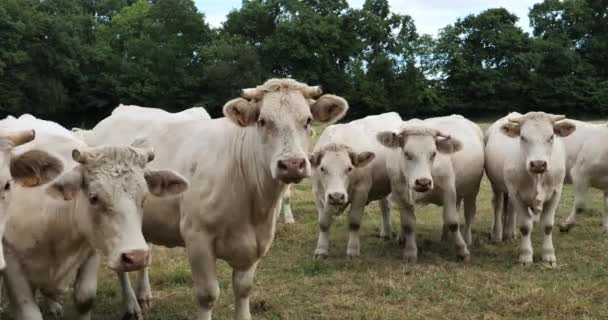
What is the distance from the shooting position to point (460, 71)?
2212 inches

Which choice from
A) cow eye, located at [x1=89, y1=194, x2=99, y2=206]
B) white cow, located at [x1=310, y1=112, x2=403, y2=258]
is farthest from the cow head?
cow eye, located at [x1=89, y1=194, x2=99, y2=206]

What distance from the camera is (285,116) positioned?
4.69m

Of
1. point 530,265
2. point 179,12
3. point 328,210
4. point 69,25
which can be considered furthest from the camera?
point 179,12

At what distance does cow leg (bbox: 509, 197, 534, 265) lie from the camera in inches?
327

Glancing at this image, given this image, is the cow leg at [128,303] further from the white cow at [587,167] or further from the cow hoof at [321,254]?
the white cow at [587,167]

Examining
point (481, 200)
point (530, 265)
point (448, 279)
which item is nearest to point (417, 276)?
point (448, 279)

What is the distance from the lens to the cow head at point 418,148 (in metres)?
7.99

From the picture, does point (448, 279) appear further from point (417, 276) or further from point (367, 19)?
point (367, 19)

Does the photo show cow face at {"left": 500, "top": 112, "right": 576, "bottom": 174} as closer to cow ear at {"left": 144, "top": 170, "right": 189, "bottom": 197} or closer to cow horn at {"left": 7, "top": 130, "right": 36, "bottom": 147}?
cow ear at {"left": 144, "top": 170, "right": 189, "bottom": 197}

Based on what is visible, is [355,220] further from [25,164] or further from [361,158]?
[25,164]

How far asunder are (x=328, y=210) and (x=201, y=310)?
4.07m

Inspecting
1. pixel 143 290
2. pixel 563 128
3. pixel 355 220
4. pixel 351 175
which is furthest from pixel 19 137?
pixel 563 128

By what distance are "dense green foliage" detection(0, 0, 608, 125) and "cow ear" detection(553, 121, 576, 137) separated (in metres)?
43.9

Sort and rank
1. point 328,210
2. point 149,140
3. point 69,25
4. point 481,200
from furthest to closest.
A: point 69,25 < point 481,200 < point 328,210 < point 149,140
